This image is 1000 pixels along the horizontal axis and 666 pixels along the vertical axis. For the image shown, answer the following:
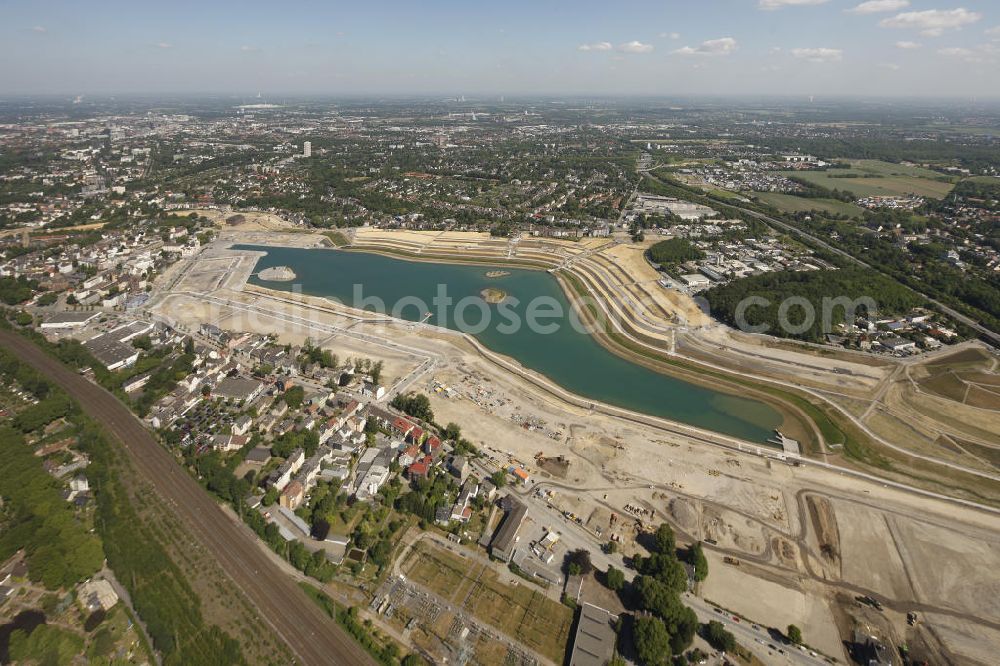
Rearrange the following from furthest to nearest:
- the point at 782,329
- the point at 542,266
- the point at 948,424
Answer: the point at 542,266 < the point at 782,329 < the point at 948,424

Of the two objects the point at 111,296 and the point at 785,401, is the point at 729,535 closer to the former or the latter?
the point at 785,401

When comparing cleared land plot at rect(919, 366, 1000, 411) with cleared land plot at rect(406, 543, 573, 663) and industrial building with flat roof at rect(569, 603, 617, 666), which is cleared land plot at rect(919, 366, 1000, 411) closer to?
industrial building with flat roof at rect(569, 603, 617, 666)

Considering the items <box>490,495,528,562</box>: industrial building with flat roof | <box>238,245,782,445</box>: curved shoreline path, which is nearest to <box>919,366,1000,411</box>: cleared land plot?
<box>238,245,782,445</box>: curved shoreline path

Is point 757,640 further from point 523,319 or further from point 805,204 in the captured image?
point 805,204

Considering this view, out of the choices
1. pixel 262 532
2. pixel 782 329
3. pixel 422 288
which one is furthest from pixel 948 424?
pixel 422 288

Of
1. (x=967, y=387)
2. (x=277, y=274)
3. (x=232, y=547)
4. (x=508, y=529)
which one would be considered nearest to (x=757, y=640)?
(x=508, y=529)

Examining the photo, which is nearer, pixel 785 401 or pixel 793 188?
pixel 785 401
